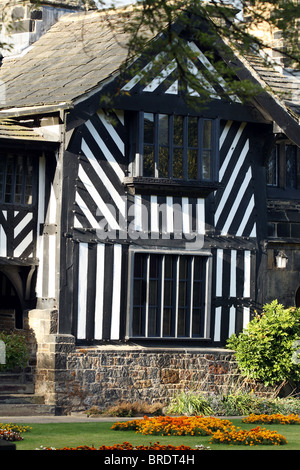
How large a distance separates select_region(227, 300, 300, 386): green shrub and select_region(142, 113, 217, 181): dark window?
10.4 feet

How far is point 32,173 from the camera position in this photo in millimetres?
20422

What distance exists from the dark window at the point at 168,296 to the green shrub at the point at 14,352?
84.3 inches

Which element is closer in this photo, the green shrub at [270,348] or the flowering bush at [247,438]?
the flowering bush at [247,438]

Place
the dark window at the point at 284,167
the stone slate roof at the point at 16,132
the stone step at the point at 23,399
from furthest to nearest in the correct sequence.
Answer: the dark window at the point at 284,167, the stone slate roof at the point at 16,132, the stone step at the point at 23,399

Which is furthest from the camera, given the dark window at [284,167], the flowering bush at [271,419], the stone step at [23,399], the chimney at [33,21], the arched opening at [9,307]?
the chimney at [33,21]

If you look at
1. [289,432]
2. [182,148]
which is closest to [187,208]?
[182,148]

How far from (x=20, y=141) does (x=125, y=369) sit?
4.79 m

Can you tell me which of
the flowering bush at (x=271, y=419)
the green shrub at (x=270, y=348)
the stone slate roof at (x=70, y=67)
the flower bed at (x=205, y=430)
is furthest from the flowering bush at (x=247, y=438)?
the stone slate roof at (x=70, y=67)

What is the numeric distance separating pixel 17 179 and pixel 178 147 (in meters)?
3.26

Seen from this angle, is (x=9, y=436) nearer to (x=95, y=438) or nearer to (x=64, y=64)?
(x=95, y=438)

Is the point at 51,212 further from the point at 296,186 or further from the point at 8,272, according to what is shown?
the point at 296,186

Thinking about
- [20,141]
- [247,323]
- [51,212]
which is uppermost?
[20,141]

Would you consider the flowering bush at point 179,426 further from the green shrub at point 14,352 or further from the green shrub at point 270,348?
the green shrub at point 270,348

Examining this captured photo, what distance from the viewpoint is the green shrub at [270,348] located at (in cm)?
2131
